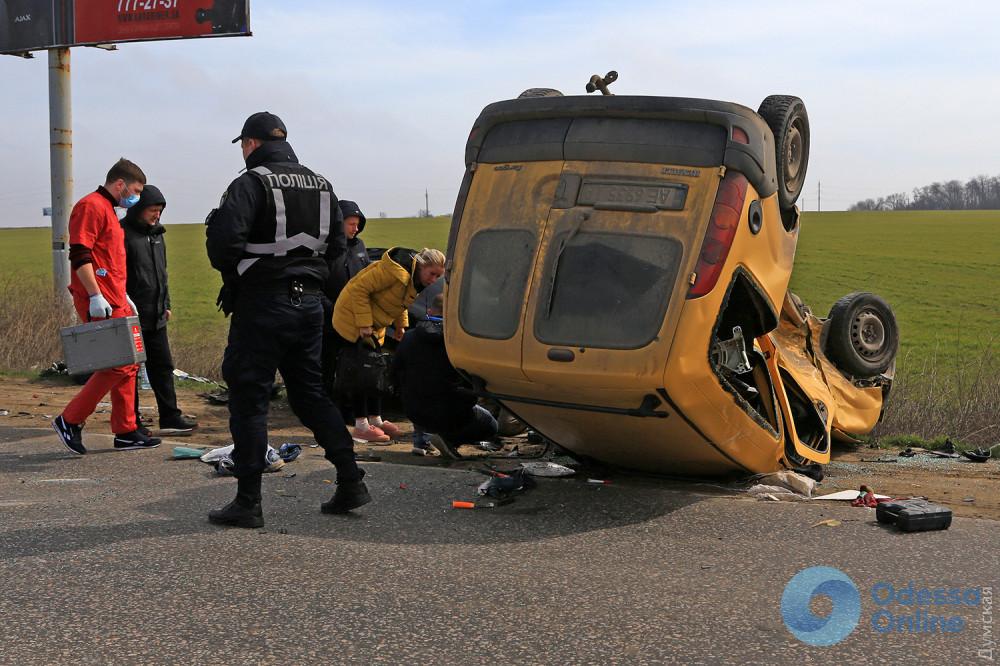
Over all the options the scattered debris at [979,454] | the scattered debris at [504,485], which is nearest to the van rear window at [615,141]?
the scattered debris at [504,485]

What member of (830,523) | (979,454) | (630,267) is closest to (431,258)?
(630,267)

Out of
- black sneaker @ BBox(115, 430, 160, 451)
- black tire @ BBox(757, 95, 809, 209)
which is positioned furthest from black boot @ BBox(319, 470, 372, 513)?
black tire @ BBox(757, 95, 809, 209)

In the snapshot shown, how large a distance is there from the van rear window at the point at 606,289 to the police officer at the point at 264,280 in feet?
3.82

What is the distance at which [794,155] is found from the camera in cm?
617

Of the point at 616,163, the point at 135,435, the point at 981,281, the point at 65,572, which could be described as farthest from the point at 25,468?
the point at 981,281

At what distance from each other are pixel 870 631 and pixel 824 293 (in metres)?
31.0

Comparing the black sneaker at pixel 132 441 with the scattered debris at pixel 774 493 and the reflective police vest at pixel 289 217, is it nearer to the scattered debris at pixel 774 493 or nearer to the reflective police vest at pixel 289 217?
the reflective police vest at pixel 289 217

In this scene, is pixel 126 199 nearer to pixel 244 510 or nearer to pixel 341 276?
pixel 341 276

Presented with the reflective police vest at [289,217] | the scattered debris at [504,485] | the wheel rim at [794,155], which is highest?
the wheel rim at [794,155]

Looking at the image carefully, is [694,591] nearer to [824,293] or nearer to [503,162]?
[503,162]

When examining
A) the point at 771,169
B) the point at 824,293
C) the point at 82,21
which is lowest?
the point at 824,293

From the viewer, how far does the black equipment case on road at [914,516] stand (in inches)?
207

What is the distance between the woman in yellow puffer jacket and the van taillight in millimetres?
2915

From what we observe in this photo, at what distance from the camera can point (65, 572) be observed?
4.62m
